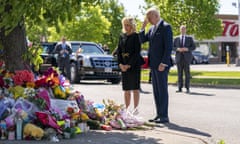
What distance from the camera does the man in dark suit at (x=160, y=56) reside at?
29.4ft

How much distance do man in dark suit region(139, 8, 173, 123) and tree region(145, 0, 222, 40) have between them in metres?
24.5

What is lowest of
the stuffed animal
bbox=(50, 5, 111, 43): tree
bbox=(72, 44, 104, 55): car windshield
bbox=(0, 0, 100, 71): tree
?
the stuffed animal

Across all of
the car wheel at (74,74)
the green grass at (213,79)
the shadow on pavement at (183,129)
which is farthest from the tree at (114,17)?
the shadow on pavement at (183,129)

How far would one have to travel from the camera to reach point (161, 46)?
906 cm

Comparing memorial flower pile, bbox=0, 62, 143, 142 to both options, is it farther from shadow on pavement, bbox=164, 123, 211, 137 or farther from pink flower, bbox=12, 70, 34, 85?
shadow on pavement, bbox=164, 123, 211, 137

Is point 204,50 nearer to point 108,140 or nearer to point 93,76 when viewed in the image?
point 93,76

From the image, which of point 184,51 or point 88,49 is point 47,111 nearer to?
point 184,51

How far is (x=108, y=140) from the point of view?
→ 689cm

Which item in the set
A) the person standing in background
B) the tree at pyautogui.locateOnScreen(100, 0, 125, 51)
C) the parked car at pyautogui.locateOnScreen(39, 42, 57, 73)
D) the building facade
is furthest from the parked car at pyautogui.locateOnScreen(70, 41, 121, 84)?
the building facade

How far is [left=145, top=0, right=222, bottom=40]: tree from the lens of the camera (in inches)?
1331

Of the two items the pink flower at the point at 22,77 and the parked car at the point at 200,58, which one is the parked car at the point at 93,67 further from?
the parked car at the point at 200,58

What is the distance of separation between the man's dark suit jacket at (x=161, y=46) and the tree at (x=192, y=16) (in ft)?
80.4

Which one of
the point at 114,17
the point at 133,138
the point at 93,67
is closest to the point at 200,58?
the point at 114,17

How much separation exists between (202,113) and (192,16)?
973 inches
